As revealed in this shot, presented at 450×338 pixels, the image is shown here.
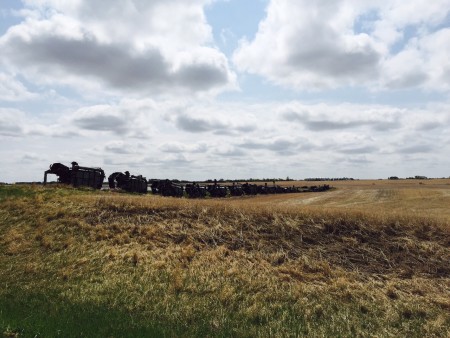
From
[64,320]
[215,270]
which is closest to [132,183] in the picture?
[215,270]

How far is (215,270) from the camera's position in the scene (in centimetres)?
1644

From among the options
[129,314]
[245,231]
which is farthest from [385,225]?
[129,314]

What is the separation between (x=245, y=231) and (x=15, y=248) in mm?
10384

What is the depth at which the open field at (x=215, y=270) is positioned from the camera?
12227 millimetres

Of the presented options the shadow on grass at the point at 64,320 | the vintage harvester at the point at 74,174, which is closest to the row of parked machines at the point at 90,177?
the vintage harvester at the point at 74,174

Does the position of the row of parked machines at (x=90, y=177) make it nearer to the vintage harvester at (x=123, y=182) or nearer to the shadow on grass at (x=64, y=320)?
the vintage harvester at (x=123, y=182)

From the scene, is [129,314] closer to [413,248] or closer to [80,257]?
[80,257]

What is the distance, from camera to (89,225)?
21.3m

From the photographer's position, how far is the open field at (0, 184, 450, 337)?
12227mm

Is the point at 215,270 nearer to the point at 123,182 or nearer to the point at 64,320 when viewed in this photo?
the point at 64,320

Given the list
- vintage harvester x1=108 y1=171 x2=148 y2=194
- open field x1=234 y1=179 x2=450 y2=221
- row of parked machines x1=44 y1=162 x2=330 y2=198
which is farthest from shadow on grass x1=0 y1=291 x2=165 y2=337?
vintage harvester x1=108 y1=171 x2=148 y2=194

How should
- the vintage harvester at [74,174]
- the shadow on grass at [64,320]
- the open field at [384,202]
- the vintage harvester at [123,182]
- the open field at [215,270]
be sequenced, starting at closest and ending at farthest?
the shadow on grass at [64,320] < the open field at [215,270] < the open field at [384,202] < the vintage harvester at [74,174] < the vintage harvester at [123,182]

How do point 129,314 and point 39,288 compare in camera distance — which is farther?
point 39,288

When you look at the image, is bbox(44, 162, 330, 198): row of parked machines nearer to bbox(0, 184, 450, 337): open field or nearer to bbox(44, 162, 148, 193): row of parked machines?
bbox(44, 162, 148, 193): row of parked machines
